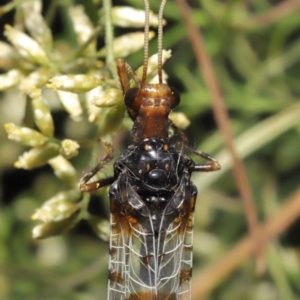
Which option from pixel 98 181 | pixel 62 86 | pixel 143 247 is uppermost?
pixel 62 86

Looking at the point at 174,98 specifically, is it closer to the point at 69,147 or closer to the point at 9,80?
the point at 69,147

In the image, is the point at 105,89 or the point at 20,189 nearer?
the point at 105,89

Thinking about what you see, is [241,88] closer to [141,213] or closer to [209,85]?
[209,85]

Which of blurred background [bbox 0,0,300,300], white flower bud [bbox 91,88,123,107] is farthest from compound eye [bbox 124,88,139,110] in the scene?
blurred background [bbox 0,0,300,300]

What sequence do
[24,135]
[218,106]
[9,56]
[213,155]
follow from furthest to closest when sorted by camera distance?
[213,155]
[218,106]
[9,56]
[24,135]

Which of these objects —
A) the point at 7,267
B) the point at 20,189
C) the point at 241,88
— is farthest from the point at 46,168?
the point at 241,88

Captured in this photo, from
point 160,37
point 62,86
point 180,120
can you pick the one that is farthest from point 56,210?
point 160,37
